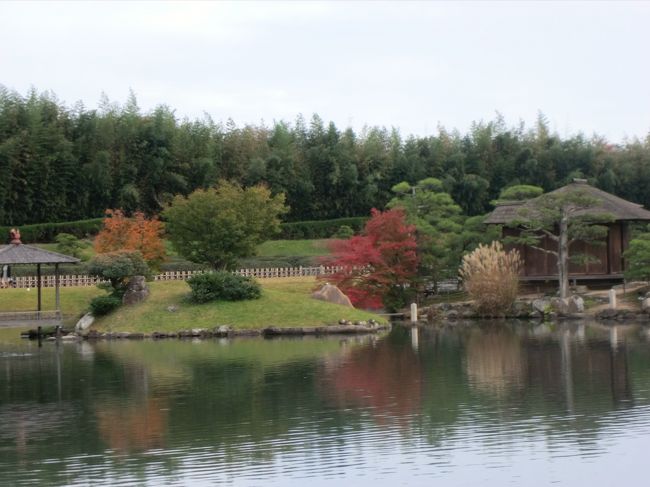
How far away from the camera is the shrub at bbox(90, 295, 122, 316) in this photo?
3594 centimetres

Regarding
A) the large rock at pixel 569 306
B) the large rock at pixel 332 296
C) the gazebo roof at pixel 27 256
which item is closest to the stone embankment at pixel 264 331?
the large rock at pixel 332 296

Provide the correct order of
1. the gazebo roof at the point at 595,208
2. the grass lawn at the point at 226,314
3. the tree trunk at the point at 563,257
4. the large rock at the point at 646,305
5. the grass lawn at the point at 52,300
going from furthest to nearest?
the gazebo roof at the point at 595,208, the grass lawn at the point at 52,300, the tree trunk at the point at 563,257, the large rock at the point at 646,305, the grass lawn at the point at 226,314

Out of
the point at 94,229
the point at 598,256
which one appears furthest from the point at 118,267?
the point at 598,256

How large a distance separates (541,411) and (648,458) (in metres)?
3.75

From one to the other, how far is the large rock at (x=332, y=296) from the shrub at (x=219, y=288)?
2278 mm

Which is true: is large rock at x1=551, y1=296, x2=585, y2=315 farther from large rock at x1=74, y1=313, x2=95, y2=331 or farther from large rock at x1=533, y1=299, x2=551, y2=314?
large rock at x1=74, y1=313, x2=95, y2=331

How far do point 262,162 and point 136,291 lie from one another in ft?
67.7

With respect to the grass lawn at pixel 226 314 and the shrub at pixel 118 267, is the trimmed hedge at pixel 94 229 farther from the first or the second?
the grass lawn at pixel 226 314

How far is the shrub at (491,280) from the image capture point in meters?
36.7

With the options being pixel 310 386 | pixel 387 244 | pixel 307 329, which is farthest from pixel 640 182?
pixel 310 386

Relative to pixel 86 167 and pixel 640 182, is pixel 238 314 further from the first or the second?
pixel 640 182

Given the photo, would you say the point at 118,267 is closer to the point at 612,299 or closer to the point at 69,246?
the point at 69,246

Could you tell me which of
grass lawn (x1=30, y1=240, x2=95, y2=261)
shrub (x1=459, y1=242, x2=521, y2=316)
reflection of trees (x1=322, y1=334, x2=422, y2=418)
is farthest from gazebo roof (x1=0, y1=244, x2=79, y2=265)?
shrub (x1=459, y1=242, x2=521, y2=316)

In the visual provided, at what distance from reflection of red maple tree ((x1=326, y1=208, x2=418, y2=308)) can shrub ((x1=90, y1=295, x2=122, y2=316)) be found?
27.4 feet
